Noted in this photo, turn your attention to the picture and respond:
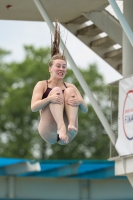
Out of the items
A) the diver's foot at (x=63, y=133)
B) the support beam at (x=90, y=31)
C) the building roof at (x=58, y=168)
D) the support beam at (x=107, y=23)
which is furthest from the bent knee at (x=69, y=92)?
the building roof at (x=58, y=168)

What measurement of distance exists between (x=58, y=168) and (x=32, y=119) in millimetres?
37529

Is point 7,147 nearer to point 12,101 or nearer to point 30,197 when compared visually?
point 12,101

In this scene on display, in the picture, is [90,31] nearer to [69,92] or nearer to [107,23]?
[107,23]

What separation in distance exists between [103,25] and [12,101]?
133ft

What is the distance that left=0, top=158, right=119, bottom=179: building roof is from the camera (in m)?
26.8

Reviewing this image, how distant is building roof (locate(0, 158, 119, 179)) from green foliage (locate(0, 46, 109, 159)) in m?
34.5

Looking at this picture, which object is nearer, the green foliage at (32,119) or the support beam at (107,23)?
the support beam at (107,23)

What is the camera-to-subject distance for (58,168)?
27984mm

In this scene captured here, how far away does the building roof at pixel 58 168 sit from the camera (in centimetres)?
2683

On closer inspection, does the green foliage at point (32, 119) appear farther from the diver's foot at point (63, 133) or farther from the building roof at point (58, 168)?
the diver's foot at point (63, 133)

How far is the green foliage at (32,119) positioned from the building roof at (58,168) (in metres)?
34.5

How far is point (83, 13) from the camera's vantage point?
82.8 feet

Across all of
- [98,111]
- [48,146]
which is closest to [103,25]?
[98,111]

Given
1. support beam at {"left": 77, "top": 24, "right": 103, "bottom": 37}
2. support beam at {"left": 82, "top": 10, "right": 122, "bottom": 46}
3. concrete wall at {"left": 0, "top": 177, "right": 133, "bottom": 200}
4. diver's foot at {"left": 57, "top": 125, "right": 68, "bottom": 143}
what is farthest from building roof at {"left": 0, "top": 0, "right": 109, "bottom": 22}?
diver's foot at {"left": 57, "top": 125, "right": 68, "bottom": 143}
